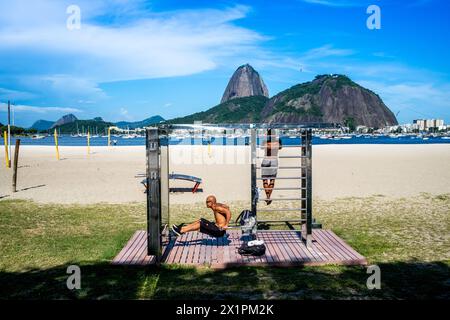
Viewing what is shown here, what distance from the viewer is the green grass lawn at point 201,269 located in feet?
19.4

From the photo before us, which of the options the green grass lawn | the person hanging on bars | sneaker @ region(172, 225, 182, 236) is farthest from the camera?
the person hanging on bars

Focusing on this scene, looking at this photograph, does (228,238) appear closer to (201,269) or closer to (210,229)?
(210,229)

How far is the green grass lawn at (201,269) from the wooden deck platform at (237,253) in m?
0.20

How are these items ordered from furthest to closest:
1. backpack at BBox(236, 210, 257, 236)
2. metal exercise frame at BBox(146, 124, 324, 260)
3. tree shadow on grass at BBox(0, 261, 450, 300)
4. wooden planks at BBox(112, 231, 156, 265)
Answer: backpack at BBox(236, 210, 257, 236)
wooden planks at BBox(112, 231, 156, 265)
metal exercise frame at BBox(146, 124, 324, 260)
tree shadow on grass at BBox(0, 261, 450, 300)

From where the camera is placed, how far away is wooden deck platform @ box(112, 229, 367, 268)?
7.17m

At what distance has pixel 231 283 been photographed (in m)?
6.27

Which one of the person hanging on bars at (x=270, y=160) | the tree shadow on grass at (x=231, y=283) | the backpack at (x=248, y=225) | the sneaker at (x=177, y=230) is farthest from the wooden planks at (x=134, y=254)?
the person hanging on bars at (x=270, y=160)

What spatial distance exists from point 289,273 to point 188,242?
8.64 ft

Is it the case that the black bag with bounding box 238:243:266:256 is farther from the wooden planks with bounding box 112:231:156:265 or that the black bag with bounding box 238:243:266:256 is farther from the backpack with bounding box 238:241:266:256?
the wooden planks with bounding box 112:231:156:265

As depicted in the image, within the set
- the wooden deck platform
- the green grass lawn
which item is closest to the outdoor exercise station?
the wooden deck platform

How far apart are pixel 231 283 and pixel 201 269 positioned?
84 cm

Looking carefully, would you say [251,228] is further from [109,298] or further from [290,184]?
[290,184]

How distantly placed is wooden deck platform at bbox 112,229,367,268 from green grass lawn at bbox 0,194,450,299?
0.20 meters

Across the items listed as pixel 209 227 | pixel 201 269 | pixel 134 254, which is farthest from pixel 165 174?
pixel 201 269
